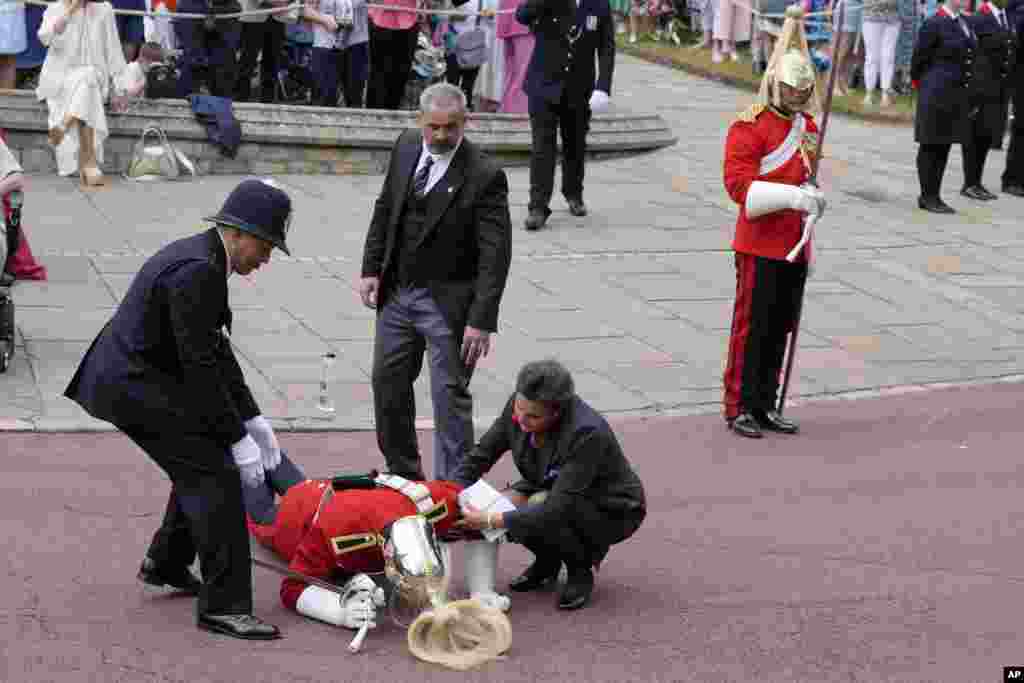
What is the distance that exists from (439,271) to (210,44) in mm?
8357

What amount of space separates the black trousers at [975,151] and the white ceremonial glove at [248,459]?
34.7ft

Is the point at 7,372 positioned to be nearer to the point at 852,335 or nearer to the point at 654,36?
the point at 852,335

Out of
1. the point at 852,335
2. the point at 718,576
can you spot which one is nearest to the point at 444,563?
the point at 718,576

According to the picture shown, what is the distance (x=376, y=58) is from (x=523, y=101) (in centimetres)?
153

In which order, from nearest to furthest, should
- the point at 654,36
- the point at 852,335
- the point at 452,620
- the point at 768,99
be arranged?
1. the point at 452,620
2. the point at 768,99
3. the point at 852,335
4. the point at 654,36

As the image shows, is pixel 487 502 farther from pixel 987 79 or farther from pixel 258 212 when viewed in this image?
pixel 987 79

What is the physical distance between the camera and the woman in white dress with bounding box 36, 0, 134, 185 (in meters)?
14.5

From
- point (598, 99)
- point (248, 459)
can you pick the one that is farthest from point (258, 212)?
point (598, 99)

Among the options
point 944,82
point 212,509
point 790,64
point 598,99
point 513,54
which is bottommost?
point 212,509

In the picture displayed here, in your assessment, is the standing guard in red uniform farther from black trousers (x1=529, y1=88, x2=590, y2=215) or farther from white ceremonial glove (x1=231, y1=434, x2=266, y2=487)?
black trousers (x1=529, y1=88, x2=590, y2=215)

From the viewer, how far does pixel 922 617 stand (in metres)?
6.94

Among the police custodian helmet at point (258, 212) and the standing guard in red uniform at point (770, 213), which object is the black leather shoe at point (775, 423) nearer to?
the standing guard in red uniform at point (770, 213)

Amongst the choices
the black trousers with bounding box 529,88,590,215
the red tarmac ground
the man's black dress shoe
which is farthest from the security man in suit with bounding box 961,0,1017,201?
the red tarmac ground

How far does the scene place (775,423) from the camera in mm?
9766
